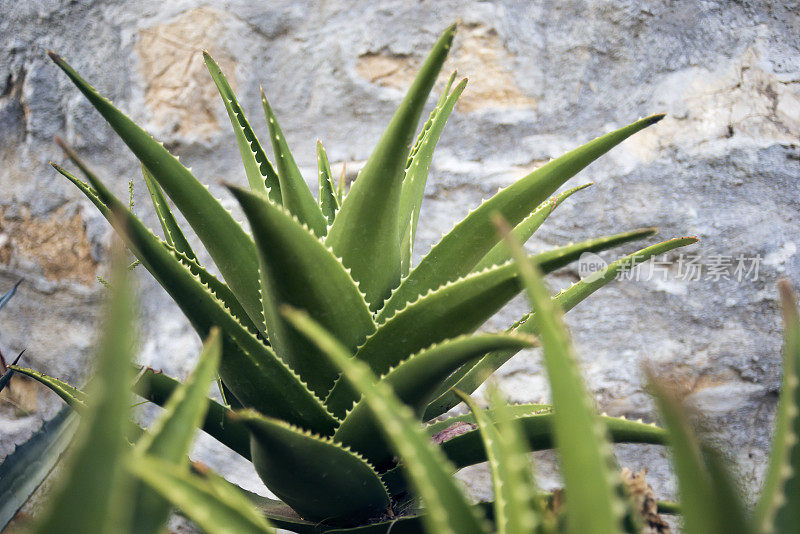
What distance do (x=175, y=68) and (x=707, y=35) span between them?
1.21 metres

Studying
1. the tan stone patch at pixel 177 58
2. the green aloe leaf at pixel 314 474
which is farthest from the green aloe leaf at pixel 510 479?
the tan stone patch at pixel 177 58

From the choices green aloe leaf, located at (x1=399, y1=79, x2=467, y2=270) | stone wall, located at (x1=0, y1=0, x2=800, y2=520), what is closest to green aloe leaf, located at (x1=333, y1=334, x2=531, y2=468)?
green aloe leaf, located at (x1=399, y1=79, x2=467, y2=270)

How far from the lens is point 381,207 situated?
1.59 ft

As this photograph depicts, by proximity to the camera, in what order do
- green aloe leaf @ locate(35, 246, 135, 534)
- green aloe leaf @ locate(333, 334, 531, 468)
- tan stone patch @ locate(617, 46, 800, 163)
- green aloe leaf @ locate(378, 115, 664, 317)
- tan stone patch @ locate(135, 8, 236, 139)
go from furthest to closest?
tan stone patch @ locate(135, 8, 236, 139)
tan stone patch @ locate(617, 46, 800, 163)
green aloe leaf @ locate(378, 115, 664, 317)
green aloe leaf @ locate(333, 334, 531, 468)
green aloe leaf @ locate(35, 246, 135, 534)

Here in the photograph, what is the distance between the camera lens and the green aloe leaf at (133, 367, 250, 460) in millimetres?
482

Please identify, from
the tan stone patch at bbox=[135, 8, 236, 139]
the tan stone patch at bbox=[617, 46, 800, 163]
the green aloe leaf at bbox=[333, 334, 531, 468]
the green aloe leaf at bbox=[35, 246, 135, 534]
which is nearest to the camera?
the green aloe leaf at bbox=[35, 246, 135, 534]

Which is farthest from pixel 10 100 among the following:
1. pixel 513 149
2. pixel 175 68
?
pixel 513 149

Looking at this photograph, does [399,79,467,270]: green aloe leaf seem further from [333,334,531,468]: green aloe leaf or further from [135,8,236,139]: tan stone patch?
[135,8,236,139]: tan stone patch

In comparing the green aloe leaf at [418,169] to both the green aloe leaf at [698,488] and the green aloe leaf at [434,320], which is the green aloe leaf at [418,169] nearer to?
the green aloe leaf at [434,320]

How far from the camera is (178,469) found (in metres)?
0.23

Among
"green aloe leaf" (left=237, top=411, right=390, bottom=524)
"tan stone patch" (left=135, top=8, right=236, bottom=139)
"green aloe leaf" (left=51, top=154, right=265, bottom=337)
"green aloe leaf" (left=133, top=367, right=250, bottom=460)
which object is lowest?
"green aloe leaf" (left=237, top=411, right=390, bottom=524)

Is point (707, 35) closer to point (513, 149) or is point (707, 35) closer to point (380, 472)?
point (513, 149)

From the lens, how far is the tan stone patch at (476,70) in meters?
1.31

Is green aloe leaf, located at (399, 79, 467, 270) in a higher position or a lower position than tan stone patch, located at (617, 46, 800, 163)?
lower
